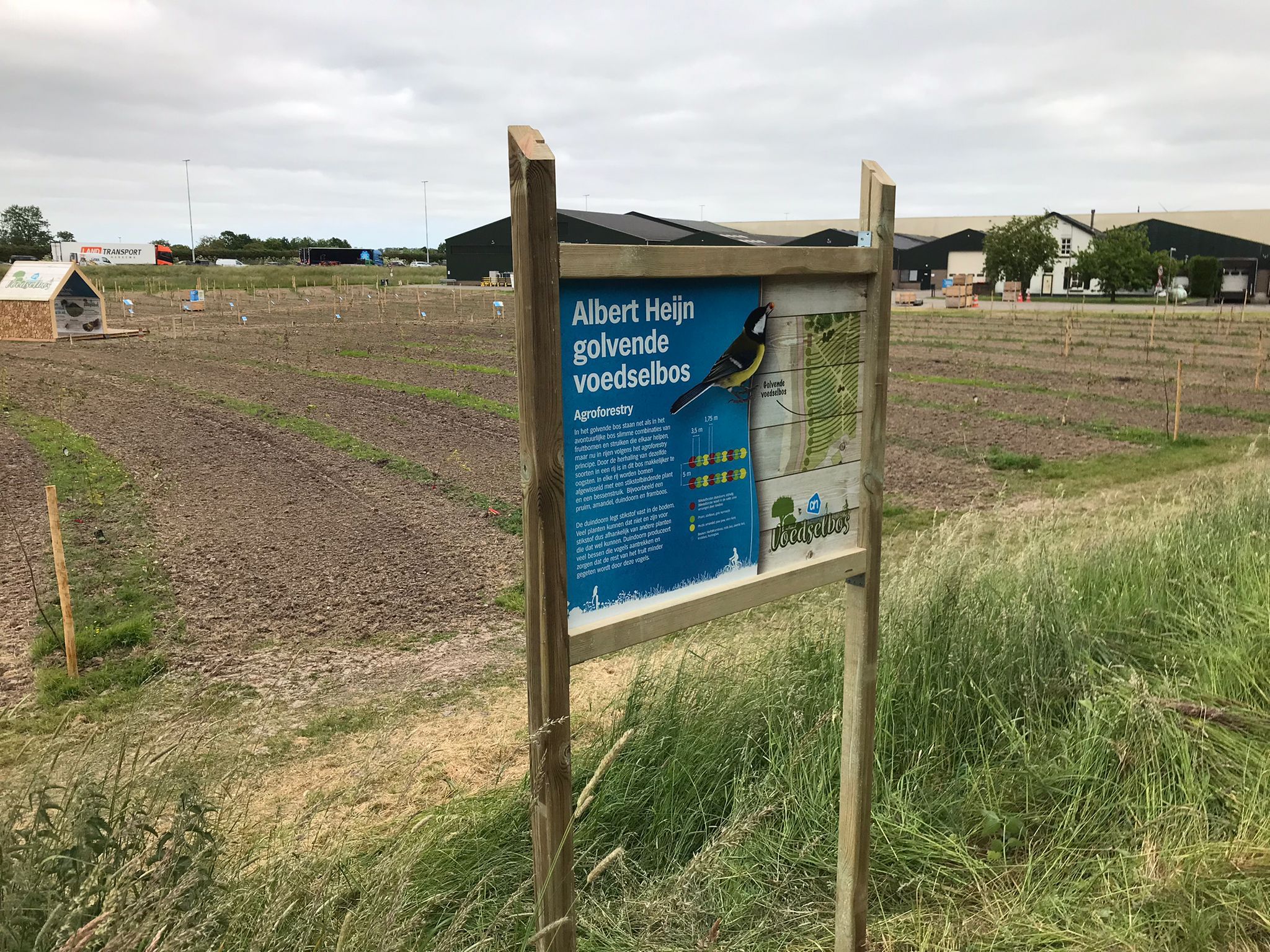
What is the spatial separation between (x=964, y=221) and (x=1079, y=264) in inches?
1381

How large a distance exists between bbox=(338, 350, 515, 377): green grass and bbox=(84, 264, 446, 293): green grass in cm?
2883

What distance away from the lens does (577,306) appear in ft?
7.16

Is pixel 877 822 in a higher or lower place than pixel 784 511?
lower

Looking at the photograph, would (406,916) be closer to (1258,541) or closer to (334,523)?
(1258,541)

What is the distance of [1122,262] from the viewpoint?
50.6m

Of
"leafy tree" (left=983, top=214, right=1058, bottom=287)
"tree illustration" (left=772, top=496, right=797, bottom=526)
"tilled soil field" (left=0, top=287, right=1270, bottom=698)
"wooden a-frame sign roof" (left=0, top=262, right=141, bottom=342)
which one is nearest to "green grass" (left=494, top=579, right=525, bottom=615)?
"tilled soil field" (left=0, top=287, right=1270, bottom=698)

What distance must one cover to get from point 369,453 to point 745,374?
10.2 m

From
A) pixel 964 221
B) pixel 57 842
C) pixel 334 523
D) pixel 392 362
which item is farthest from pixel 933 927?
pixel 964 221

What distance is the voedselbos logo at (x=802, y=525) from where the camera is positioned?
8.99 ft

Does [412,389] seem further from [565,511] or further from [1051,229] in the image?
[1051,229]

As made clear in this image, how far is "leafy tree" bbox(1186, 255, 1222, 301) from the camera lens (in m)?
53.5

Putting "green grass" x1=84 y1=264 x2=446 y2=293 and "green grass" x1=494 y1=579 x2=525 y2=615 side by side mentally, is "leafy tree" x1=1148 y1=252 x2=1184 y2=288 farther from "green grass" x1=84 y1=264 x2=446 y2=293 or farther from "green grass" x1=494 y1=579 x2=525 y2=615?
"green grass" x1=494 y1=579 x2=525 y2=615

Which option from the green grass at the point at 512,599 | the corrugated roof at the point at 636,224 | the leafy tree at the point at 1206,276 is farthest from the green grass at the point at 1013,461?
the leafy tree at the point at 1206,276

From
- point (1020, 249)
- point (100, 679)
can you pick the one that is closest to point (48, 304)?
point (100, 679)
